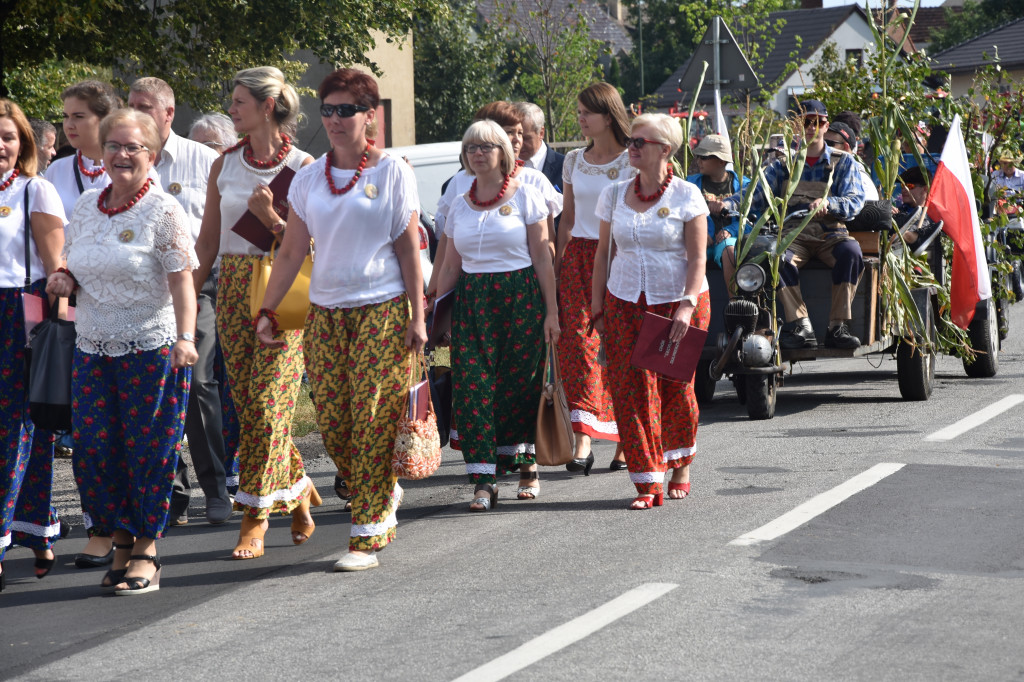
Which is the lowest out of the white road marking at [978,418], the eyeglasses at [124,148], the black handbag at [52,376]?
the white road marking at [978,418]

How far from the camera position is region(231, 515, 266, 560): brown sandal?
6.24 metres

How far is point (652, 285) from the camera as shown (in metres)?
6.99

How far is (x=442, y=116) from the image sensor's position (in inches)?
1655

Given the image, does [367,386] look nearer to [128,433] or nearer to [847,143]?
[128,433]

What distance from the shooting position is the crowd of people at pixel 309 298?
5.59 meters

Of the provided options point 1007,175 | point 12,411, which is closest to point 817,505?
point 12,411

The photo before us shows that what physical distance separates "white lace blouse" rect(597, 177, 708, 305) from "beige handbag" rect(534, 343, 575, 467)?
0.55 m

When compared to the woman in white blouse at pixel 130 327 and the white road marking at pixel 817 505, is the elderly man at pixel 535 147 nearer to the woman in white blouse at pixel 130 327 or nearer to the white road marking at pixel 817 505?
the white road marking at pixel 817 505

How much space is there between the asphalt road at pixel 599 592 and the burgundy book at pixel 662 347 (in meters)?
0.72

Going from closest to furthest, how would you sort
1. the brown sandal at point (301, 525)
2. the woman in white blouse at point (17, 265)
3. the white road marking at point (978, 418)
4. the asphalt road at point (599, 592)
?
the asphalt road at point (599, 592)
the woman in white blouse at point (17, 265)
the brown sandal at point (301, 525)
the white road marking at point (978, 418)

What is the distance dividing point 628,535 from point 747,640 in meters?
1.65

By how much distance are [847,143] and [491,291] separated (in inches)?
172

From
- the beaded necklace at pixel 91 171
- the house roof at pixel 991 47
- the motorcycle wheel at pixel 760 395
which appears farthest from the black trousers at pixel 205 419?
the house roof at pixel 991 47

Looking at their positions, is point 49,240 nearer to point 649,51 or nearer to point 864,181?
point 864,181
